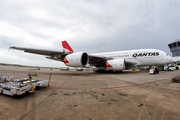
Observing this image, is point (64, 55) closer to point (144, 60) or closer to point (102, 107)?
point (102, 107)

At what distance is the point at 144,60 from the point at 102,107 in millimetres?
13822

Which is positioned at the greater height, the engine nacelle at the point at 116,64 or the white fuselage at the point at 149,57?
the white fuselage at the point at 149,57

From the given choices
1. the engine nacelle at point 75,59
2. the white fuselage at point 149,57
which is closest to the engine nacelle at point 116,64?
the white fuselage at point 149,57

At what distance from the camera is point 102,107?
7.98ft

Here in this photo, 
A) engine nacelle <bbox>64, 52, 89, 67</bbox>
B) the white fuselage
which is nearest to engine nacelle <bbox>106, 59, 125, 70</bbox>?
the white fuselage

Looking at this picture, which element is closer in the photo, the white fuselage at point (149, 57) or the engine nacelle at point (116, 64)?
the engine nacelle at point (116, 64)

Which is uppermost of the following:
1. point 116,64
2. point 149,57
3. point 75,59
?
point 149,57

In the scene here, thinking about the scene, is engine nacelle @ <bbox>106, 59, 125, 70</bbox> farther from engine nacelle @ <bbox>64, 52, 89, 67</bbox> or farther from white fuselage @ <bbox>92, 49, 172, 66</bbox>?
engine nacelle @ <bbox>64, 52, 89, 67</bbox>

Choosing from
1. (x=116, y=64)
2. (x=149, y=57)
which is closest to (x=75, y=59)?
(x=116, y=64)

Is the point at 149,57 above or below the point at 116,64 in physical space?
above

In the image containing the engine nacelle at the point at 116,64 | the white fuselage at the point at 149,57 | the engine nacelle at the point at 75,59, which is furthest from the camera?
the white fuselage at the point at 149,57

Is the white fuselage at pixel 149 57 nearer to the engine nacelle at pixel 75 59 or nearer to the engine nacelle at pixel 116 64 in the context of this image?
the engine nacelle at pixel 116 64

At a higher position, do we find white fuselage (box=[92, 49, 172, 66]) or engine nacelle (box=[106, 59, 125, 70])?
white fuselage (box=[92, 49, 172, 66])

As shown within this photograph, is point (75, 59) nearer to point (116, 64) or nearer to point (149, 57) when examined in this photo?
point (116, 64)
